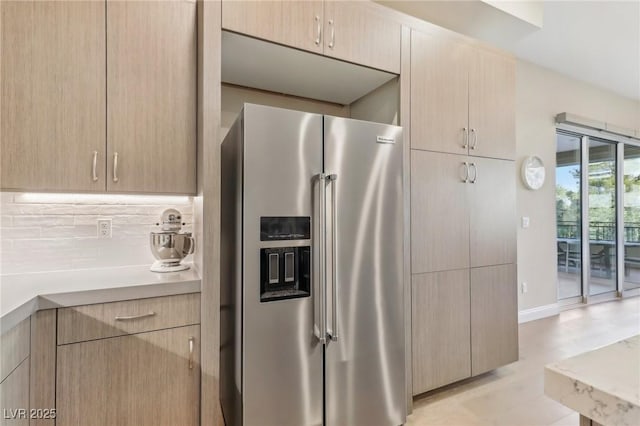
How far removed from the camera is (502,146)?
2496mm

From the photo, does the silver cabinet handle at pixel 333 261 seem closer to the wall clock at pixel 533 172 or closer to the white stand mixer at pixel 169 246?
the white stand mixer at pixel 169 246

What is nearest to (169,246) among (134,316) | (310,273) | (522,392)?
(134,316)

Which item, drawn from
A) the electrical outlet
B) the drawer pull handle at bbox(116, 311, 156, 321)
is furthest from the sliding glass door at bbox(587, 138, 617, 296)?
the electrical outlet

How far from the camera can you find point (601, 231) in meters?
4.75

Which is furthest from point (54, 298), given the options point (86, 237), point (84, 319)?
point (86, 237)

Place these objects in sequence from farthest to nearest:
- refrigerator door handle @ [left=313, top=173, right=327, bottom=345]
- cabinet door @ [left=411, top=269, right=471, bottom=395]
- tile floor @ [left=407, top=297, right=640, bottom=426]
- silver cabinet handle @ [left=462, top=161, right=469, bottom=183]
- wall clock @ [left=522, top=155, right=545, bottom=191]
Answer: wall clock @ [left=522, top=155, right=545, bottom=191], silver cabinet handle @ [left=462, top=161, right=469, bottom=183], cabinet door @ [left=411, top=269, right=471, bottom=395], tile floor @ [left=407, top=297, right=640, bottom=426], refrigerator door handle @ [left=313, top=173, right=327, bottom=345]

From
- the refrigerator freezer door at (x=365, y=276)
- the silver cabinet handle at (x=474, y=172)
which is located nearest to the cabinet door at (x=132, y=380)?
the refrigerator freezer door at (x=365, y=276)

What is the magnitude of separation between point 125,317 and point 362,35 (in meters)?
1.95

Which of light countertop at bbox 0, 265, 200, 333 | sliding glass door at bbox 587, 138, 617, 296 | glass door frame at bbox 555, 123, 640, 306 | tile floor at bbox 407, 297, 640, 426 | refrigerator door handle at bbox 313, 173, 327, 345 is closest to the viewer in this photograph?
light countertop at bbox 0, 265, 200, 333

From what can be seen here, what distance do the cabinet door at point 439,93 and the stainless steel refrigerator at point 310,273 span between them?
463 mm

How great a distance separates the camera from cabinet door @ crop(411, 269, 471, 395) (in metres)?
2.10

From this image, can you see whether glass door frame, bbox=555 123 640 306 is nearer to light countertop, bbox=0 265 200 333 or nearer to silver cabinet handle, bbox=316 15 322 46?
silver cabinet handle, bbox=316 15 322 46

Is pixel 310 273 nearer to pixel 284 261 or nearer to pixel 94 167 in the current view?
pixel 284 261

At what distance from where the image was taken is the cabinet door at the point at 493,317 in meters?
2.35
